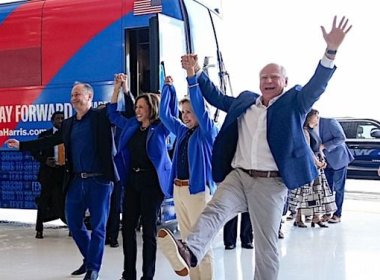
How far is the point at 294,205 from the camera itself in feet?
20.6

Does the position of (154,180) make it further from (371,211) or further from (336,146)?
(371,211)

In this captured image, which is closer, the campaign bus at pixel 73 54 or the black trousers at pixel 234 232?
the black trousers at pixel 234 232

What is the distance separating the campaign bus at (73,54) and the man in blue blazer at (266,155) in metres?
2.12

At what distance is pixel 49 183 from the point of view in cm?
572

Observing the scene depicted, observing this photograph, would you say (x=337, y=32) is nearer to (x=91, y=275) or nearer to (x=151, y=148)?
(x=151, y=148)

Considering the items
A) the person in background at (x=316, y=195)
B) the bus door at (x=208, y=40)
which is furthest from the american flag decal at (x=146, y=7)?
the person in background at (x=316, y=195)

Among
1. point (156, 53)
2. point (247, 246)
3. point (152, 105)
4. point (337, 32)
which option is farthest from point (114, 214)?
point (337, 32)

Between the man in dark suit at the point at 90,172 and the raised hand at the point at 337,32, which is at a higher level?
the raised hand at the point at 337,32

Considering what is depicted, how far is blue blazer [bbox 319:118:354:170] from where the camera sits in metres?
6.36

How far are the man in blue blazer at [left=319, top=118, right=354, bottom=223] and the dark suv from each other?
3609 mm

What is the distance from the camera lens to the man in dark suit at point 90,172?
3736 millimetres

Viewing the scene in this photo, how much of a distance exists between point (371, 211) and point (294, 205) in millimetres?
1912

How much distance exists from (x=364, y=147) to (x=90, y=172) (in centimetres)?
757

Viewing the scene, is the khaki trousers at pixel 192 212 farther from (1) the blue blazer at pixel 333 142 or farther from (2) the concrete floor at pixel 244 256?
(1) the blue blazer at pixel 333 142
